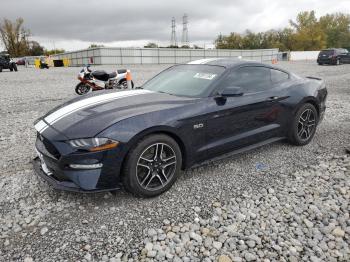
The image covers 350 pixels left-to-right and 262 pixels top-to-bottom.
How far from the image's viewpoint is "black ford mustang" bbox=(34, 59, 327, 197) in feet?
8.89

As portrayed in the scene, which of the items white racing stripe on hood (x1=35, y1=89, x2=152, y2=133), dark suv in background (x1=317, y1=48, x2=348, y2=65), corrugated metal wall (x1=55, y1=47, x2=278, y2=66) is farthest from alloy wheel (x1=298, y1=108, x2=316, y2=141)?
corrugated metal wall (x1=55, y1=47, x2=278, y2=66)

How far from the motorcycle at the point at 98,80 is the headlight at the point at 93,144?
7.41m

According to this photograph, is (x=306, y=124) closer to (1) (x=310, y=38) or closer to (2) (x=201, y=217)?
(2) (x=201, y=217)

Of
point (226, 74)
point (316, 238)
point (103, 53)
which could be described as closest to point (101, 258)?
point (316, 238)

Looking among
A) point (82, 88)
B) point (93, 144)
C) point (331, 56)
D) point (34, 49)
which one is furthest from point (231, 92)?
point (34, 49)

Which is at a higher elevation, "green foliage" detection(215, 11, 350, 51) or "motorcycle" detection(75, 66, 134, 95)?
"green foliage" detection(215, 11, 350, 51)

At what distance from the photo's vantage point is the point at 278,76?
4340 millimetres

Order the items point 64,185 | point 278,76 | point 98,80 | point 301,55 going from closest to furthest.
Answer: point 64,185 < point 278,76 < point 98,80 < point 301,55

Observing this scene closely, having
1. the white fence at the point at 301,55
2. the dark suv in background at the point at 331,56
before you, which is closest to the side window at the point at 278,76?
the dark suv in background at the point at 331,56

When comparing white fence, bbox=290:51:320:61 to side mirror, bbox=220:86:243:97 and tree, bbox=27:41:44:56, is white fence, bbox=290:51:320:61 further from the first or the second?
tree, bbox=27:41:44:56

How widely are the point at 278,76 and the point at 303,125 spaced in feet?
2.95

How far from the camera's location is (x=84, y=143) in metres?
2.67

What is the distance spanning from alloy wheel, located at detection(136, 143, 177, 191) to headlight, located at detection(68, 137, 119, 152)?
1.24 ft

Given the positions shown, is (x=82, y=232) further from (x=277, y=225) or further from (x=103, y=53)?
(x=103, y=53)
